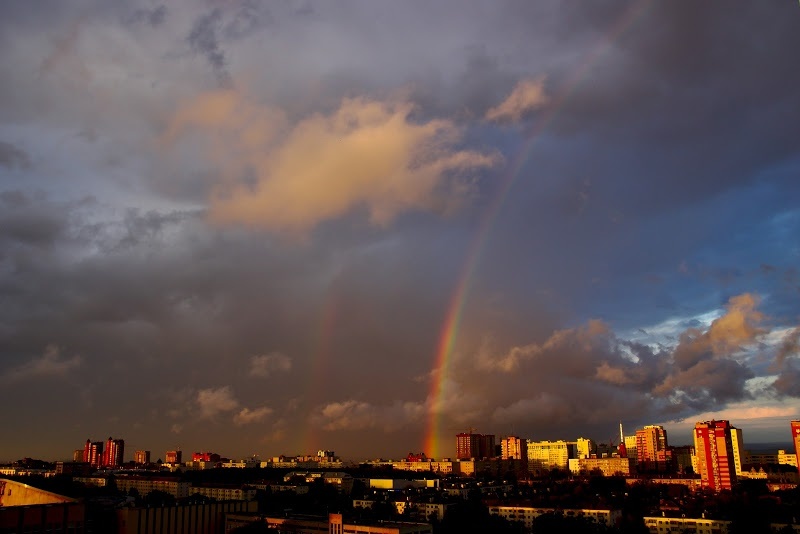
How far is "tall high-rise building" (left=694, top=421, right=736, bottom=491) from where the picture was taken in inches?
1868

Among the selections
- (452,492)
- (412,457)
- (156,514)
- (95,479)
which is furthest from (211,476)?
(156,514)

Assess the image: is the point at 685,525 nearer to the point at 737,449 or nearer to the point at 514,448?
the point at 737,449

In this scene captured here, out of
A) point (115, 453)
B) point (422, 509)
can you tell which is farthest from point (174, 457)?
point (422, 509)

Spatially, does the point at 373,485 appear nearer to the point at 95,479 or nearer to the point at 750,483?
the point at 95,479

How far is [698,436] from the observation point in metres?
50.2

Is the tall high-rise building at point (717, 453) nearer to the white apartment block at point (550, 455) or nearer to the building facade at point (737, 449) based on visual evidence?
the building facade at point (737, 449)

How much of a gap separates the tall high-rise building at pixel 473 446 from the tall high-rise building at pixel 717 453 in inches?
1778

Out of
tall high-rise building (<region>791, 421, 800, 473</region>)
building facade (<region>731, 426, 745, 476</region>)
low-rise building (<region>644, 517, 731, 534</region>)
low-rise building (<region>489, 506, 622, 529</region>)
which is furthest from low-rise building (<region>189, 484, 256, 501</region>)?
building facade (<region>731, 426, 745, 476</region>)

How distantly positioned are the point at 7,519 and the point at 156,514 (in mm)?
10468

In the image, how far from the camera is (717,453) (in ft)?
158

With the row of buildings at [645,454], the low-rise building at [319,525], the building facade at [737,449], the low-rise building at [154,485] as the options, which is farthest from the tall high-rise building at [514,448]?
the low-rise building at [319,525]

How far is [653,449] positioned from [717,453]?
3134cm

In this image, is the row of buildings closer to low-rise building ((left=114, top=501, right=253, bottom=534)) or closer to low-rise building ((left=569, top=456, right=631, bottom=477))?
low-rise building ((left=569, top=456, right=631, bottom=477))

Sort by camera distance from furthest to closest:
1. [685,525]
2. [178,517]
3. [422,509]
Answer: [422,509] < [685,525] < [178,517]
